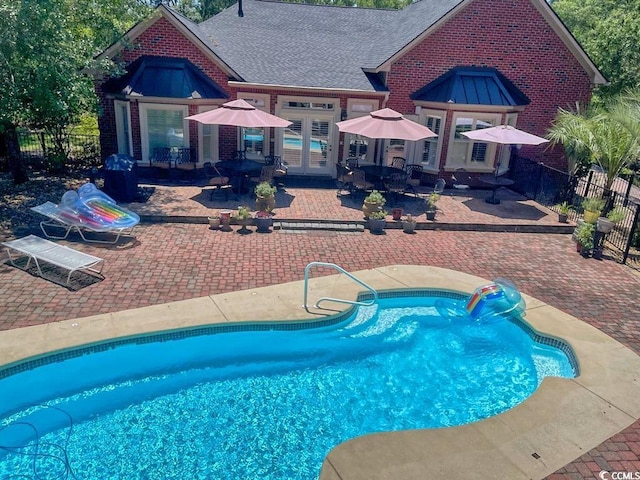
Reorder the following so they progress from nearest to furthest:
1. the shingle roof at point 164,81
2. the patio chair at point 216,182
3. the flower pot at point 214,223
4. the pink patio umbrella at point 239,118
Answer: the flower pot at point 214,223 → the pink patio umbrella at point 239,118 → the patio chair at point 216,182 → the shingle roof at point 164,81

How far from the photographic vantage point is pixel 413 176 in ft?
62.8

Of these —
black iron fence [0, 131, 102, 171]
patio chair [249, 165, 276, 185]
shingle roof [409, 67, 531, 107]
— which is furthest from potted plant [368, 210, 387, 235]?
black iron fence [0, 131, 102, 171]

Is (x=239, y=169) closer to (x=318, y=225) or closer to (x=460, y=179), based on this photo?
(x=318, y=225)

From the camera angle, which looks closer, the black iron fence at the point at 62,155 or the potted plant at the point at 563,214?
the potted plant at the point at 563,214

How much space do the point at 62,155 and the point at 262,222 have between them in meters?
9.45

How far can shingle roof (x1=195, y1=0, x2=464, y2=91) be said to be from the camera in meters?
18.7

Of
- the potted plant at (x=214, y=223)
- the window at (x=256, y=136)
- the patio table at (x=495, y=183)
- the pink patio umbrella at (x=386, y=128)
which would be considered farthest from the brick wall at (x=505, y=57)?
the potted plant at (x=214, y=223)

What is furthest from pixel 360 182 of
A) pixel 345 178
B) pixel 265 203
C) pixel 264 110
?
pixel 264 110

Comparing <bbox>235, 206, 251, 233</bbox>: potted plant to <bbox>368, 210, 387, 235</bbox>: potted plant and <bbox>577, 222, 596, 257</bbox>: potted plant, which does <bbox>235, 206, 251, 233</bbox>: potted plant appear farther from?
<bbox>577, 222, 596, 257</bbox>: potted plant

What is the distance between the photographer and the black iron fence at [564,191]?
600 inches

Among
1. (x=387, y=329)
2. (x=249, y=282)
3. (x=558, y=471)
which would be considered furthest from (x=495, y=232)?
(x=558, y=471)

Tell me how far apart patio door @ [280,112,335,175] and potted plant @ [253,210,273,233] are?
6.09m

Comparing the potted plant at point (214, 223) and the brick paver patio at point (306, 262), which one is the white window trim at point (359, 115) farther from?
the potted plant at point (214, 223)

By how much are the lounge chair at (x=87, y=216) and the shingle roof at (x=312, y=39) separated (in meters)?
7.86
